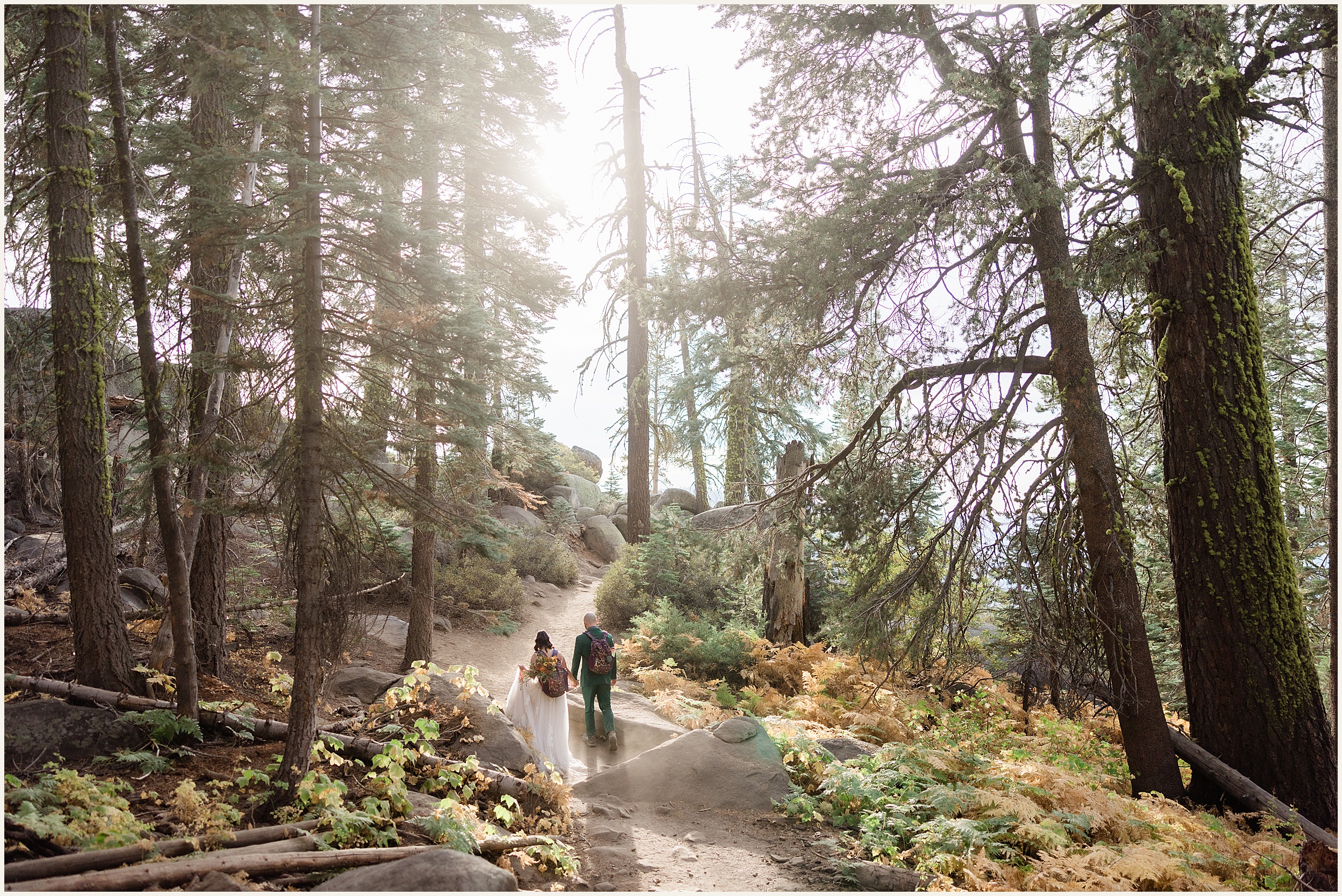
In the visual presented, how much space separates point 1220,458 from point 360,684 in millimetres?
9506

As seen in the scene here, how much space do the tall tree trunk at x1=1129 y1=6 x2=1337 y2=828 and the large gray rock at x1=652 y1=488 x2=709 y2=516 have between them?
16.9m

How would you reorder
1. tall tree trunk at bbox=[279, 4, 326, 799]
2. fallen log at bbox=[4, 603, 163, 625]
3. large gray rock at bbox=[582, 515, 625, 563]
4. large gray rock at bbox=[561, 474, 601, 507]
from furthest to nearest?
large gray rock at bbox=[561, 474, 601, 507] < large gray rock at bbox=[582, 515, 625, 563] < fallen log at bbox=[4, 603, 163, 625] < tall tree trunk at bbox=[279, 4, 326, 799]

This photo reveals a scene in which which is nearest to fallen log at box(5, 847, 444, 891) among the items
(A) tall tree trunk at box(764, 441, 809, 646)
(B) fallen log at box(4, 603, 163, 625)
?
(B) fallen log at box(4, 603, 163, 625)

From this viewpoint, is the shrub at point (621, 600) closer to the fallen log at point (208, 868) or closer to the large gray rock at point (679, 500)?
the large gray rock at point (679, 500)

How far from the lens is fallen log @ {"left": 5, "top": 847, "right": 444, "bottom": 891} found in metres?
3.78

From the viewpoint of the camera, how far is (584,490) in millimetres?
26953

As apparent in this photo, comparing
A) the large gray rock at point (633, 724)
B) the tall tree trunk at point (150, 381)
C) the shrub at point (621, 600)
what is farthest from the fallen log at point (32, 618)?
the shrub at point (621, 600)

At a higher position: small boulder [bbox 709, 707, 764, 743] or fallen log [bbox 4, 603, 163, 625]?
fallen log [bbox 4, 603, 163, 625]

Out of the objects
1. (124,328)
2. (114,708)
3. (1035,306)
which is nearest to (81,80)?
(124,328)

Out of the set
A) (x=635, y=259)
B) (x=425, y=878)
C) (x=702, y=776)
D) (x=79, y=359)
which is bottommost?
(x=702, y=776)

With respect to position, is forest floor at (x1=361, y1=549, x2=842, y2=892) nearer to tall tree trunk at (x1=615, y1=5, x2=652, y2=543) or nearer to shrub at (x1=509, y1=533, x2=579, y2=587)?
tall tree trunk at (x1=615, y1=5, x2=652, y2=543)

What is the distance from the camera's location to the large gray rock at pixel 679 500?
79.2 feet

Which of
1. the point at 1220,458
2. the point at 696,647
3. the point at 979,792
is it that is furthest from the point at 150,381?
the point at 1220,458

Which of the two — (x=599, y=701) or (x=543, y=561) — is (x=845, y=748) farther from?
(x=543, y=561)
